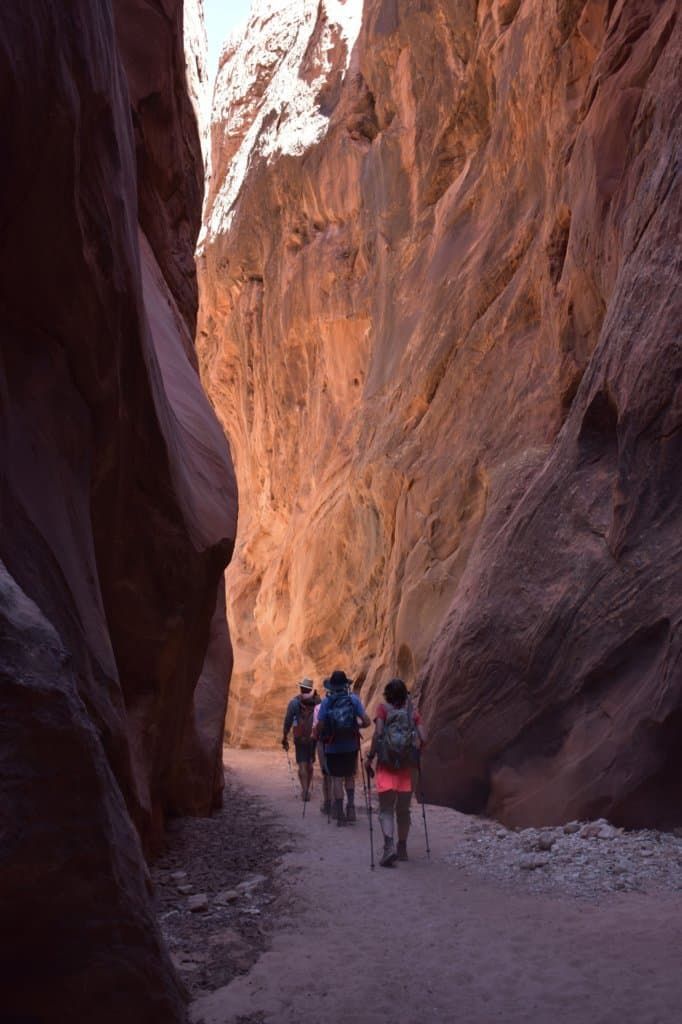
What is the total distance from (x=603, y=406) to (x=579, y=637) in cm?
260

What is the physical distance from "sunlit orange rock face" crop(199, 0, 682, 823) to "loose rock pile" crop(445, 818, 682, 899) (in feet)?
1.34

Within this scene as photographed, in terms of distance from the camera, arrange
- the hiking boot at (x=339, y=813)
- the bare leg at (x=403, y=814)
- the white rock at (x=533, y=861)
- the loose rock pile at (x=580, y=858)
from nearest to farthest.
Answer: the loose rock pile at (x=580, y=858) → the white rock at (x=533, y=861) → the bare leg at (x=403, y=814) → the hiking boot at (x=339, y=813)

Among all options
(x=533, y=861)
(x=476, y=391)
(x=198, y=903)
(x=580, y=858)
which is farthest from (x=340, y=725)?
(x=476, y=391)

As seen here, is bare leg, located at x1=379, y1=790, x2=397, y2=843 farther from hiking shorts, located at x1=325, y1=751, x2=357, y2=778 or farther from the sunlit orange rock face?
the sunlit orange rock face

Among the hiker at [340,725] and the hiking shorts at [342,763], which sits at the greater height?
the hiker at [340,725]

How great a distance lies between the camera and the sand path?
4.88 meters

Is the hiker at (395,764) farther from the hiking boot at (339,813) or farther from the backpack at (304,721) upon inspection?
the backpack at (304,721)

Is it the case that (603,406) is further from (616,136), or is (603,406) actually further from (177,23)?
(177,23)

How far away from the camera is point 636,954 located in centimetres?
552

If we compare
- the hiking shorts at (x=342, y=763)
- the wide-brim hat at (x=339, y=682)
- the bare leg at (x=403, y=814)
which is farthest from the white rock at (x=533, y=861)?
the wide-brim hat at (x=339, y=682)

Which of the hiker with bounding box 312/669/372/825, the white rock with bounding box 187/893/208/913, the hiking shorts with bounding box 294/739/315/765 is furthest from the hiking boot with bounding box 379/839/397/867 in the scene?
the hiking shorts with bounding box 294/739/315/765

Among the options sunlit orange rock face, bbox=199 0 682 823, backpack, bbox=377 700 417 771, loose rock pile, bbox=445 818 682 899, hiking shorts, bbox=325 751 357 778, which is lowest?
loose rock pile, bbox=445 818 682 899

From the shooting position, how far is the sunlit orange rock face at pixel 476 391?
32.1 feet

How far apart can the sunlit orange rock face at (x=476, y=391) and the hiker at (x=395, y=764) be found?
183cm
